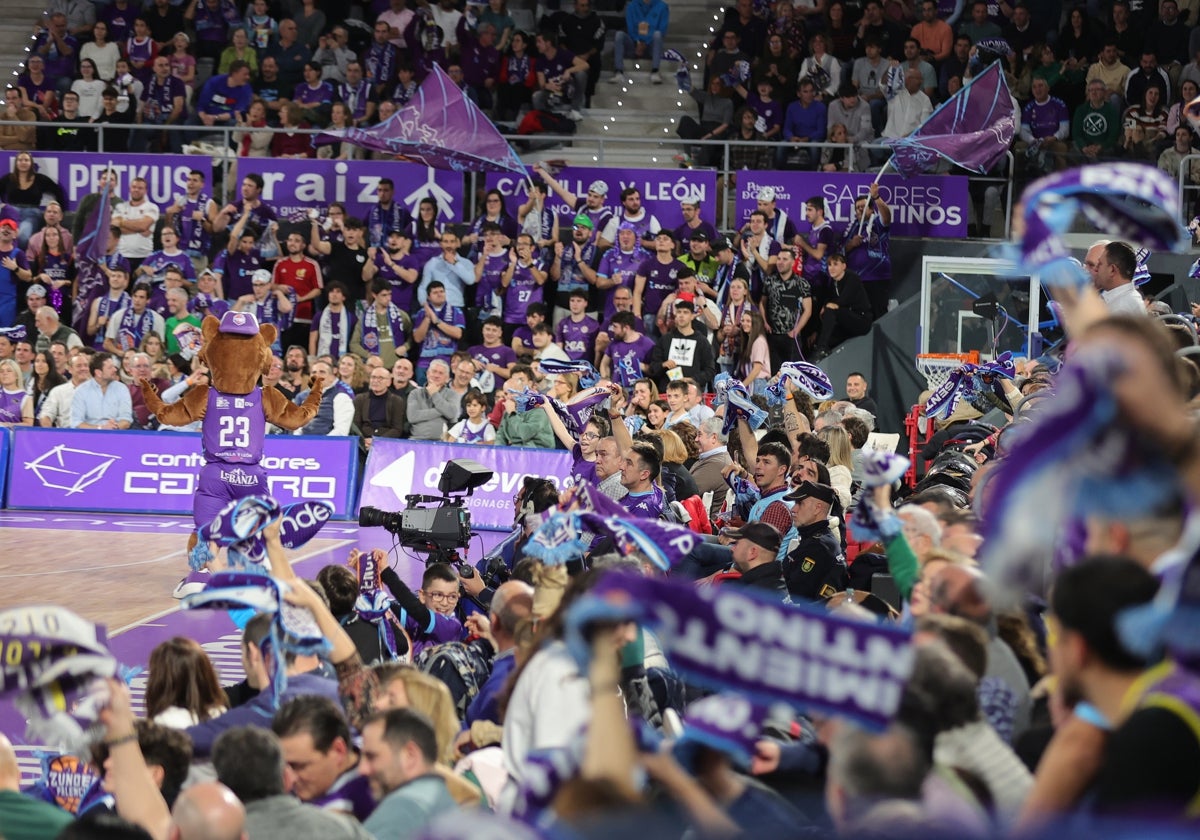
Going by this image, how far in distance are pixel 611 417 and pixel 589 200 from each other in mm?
9964

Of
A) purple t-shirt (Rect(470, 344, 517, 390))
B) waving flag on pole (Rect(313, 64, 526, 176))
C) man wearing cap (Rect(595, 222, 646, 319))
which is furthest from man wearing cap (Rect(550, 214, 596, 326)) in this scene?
waving flag on pole (Rect(313, 64, 526, 176))

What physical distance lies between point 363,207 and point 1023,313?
872 cm

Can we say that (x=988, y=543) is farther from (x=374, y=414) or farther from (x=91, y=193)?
(x=91, y=193)

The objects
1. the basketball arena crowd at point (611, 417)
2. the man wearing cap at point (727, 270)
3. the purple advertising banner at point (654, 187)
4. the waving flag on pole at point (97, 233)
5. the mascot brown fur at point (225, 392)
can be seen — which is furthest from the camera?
the purple advertising banner at point (654, 187)

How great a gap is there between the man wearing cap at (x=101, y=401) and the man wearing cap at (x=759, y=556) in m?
12.3

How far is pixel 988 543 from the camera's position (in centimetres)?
314

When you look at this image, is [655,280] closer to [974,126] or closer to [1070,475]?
[974,126]

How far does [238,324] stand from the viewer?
12.4 m

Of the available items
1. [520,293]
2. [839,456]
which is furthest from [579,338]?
[839,456]

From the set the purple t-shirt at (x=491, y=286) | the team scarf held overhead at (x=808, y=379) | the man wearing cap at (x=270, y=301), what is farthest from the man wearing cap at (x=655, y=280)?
the team scarf held overhead at (x=808, y=379)

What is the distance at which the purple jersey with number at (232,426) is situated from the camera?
12625 millimetres

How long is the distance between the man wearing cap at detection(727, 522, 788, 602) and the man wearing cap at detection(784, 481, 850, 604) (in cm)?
41

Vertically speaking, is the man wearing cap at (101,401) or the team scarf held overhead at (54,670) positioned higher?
the team scarf held overhead at (54,670)

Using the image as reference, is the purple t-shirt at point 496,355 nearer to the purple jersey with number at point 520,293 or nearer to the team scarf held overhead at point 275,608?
the purple jersey with number at point 520,293
